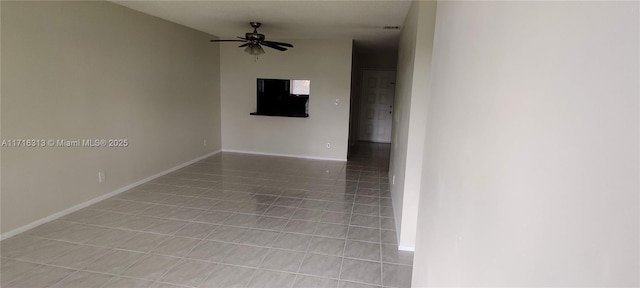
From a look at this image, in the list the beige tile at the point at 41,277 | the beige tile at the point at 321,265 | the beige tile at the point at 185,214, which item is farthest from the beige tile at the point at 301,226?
the beige tile at the point at 41,277

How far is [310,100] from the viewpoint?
650 cm

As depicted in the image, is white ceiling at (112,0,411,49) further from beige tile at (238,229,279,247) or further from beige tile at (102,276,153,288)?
beige tile at (102,276,153,288)

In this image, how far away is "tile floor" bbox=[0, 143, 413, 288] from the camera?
2408 mm

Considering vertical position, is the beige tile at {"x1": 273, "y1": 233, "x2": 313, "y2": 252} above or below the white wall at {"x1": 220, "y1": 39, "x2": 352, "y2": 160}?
below

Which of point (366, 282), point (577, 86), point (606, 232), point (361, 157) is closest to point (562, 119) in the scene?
point (577, 86)

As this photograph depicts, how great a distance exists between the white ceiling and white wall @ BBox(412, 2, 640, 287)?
2855 mm

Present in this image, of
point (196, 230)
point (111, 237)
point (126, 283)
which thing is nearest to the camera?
point (126, 283)

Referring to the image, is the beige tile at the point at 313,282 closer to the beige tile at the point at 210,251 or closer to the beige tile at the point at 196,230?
the beige tile at the point at 210,251

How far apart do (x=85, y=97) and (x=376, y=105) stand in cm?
677

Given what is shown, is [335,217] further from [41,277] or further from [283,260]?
[41,277]

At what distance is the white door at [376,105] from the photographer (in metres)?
8.75

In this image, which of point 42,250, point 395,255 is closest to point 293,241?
point 395,255

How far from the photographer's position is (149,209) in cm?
369

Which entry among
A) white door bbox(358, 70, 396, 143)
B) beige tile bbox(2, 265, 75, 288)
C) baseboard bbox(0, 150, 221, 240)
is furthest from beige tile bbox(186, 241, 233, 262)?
white door bbox(358, 70, 396, 143)
